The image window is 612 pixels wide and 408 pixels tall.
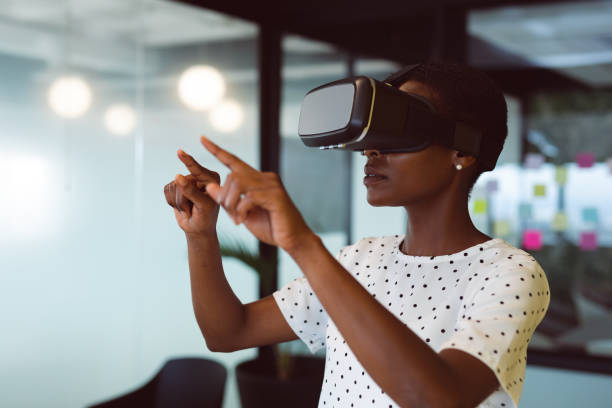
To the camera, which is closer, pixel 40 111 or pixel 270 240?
pixel 270 240

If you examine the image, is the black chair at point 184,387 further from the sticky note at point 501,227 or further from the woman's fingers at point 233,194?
the woman's fingers at point 233,194

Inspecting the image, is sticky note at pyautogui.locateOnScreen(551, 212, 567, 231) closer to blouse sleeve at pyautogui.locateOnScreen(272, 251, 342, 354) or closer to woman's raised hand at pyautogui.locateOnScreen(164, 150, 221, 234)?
blouse sleeve at pyautogui.locateOnScreen(272, 251, 342, 354)

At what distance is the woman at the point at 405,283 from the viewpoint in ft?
2.51

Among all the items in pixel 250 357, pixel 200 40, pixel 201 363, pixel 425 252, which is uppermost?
pixel 200 40

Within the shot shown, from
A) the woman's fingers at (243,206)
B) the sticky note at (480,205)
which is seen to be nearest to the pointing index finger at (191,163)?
the woman's fingers at (243,206)

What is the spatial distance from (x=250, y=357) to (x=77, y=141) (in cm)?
161

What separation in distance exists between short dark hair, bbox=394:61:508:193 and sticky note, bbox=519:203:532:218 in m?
2.24

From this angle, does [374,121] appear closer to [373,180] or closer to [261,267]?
[373,180]

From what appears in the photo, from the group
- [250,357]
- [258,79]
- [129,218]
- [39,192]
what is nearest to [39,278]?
[39,192]

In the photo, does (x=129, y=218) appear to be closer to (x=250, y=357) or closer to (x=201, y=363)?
(x=201, y=363)

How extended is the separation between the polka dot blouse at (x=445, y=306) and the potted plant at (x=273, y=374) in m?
1.88

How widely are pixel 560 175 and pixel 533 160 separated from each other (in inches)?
5.4

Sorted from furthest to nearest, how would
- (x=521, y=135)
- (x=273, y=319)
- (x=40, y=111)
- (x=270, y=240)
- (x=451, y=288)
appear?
(x=521, y=135), (x=40, y=111), (x=273, y=319), (x=451, y=288), (x=270, y=240)

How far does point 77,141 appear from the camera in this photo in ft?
8.40
